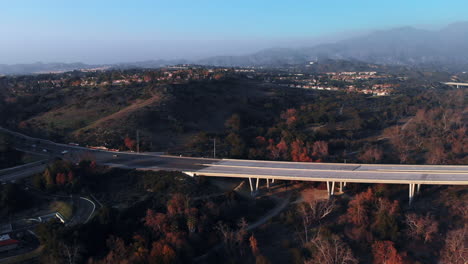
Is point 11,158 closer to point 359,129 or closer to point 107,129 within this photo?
point 107,129

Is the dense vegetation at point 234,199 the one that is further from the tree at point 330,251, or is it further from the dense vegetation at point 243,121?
the dense vegetation at point 243,121

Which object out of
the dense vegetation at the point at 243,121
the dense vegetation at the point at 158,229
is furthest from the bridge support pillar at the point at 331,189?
the dense vegetation at the point at 243,121

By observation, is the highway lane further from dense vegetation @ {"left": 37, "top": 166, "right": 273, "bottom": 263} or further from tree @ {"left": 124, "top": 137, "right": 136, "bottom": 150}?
dense vegetation @ {"left": 37, "top": 166, "right": 273, "bottom": 263}

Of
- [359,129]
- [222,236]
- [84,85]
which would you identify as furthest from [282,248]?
[84,85]

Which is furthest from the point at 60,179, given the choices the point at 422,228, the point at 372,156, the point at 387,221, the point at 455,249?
the point at 372,156

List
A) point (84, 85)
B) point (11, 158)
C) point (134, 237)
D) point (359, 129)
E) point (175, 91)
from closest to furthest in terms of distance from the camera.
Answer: point (134, 237)
point (11, 158)
point (359, 129)
point (175, 91)
point (84, 85)

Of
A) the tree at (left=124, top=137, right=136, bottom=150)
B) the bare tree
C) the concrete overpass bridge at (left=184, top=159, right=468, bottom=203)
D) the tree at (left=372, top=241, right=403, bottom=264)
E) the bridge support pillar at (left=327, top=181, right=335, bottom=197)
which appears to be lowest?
the tree at (left=372, top=241, right=403, bottom=264)

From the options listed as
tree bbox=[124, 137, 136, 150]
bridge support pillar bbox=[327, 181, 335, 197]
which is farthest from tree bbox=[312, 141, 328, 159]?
tree bbox=[124, 137, 136, 150]
